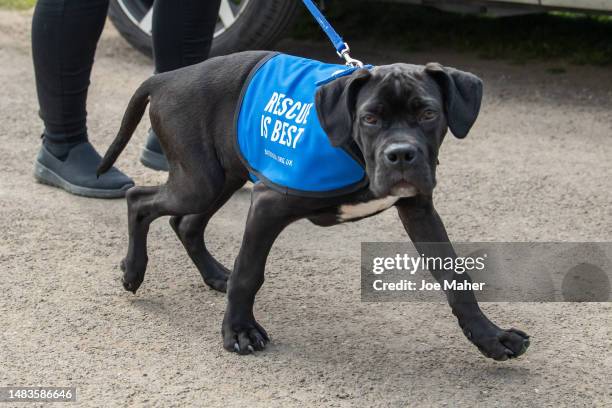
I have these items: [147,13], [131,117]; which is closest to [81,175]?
[131,117]

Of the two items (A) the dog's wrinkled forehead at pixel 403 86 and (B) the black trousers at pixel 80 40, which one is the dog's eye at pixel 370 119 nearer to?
(A) the dog's wrinkled forehead at pixel 403 86

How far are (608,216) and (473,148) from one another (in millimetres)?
1099

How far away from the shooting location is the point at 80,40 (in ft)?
15.8

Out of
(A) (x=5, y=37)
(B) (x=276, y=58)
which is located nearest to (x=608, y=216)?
(B) (x=276, y=58)

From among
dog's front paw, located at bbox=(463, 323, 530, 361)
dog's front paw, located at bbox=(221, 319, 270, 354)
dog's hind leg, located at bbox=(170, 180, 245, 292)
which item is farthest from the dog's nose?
dog's hind leg, located at bbox=(170, 180, 245, 292)

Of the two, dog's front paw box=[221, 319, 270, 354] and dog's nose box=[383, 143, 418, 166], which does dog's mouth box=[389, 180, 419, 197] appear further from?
dog's front paw box=[221, 319, 270, 354]

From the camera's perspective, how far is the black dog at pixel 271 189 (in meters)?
3.18

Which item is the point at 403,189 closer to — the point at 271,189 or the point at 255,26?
the point at 271,189

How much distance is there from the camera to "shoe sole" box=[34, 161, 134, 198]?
5.00 meters

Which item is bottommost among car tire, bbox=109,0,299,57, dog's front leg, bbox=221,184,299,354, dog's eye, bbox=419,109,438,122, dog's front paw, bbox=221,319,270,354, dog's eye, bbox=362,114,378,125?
car tire, bbox=109,0,299,57

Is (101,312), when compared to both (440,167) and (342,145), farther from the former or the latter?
(440,167)

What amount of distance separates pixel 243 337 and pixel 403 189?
0.79 meters

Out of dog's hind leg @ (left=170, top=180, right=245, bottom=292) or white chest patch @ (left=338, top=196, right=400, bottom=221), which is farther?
dog's hind leg @ (left=170, top=180, right=245, bottom=292)

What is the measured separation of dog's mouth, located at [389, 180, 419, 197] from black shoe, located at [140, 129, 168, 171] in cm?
221
